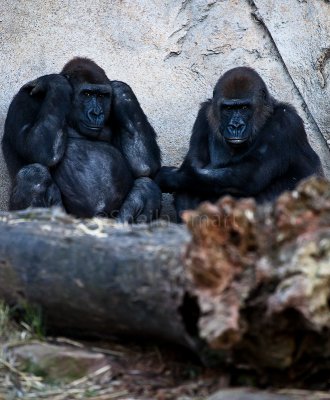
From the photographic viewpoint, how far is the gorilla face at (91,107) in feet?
23.2

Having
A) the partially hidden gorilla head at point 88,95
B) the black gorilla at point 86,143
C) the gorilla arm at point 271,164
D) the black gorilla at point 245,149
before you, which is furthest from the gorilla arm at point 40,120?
the gorilla arm at point 271,164

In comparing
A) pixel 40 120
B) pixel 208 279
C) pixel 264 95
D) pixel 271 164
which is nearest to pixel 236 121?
pixel 264 95

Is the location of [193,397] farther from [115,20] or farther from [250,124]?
[115,20]

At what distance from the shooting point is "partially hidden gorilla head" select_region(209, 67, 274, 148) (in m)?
6.84

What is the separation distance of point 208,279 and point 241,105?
3.89 m

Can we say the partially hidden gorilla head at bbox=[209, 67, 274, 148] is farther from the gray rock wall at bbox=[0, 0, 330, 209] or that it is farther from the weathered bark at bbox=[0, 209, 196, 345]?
the weathered bark at bbox=[0, 209, 196, 345]

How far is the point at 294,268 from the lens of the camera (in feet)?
10.1

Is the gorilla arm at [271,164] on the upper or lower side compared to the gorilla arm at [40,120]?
lower

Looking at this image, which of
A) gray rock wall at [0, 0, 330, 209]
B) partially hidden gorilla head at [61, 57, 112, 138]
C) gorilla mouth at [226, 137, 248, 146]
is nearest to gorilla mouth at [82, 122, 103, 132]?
partially hidden gorilla head at [61, 57, 112, 138]

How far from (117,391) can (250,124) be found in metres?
3.65

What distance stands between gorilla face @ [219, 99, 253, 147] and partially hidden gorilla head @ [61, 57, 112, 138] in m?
0.86

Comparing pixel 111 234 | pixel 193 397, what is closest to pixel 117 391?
pixel 193 397

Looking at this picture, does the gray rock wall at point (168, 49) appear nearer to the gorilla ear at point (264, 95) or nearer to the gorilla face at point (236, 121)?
the gorilla ear at point (264, 95)

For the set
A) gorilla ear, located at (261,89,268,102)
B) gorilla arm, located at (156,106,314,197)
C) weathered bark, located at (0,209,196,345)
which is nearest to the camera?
weathered bark, located at (0,209,196,345)
